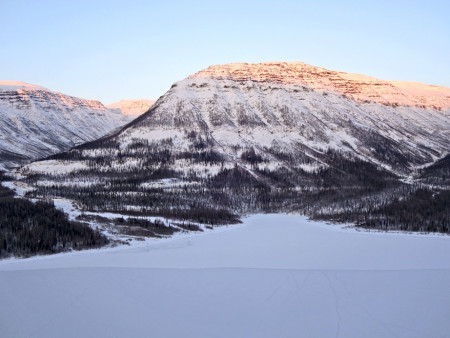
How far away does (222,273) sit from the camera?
5544cm

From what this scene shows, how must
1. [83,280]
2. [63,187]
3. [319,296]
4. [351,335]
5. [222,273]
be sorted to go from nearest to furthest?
[351,335], [319,296], [83,280], [222,273], [63,187]

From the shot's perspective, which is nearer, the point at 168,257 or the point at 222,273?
the point at 222,273

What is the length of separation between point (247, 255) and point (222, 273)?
57.3 feet

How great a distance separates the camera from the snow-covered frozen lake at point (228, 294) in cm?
3503

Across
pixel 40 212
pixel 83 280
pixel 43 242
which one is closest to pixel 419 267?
pixel 83 280

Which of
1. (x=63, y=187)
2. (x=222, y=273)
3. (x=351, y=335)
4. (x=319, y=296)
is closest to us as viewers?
(x=351, y=335)

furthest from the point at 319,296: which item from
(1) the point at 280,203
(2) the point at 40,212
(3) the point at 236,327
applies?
(1) the point at 280,203

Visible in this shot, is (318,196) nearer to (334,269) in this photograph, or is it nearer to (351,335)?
(334,269)

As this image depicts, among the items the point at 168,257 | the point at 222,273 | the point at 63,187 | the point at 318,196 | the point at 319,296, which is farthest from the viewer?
the point at 318,196

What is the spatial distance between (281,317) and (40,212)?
220 ft

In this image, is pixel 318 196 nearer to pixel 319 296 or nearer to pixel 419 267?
pixel 419 267

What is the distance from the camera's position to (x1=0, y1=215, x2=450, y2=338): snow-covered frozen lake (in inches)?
1379

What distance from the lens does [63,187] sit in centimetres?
18038

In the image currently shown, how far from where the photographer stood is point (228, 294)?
4484cm
